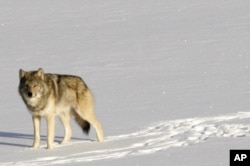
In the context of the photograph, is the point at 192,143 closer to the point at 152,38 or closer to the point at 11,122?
the point at 11,122

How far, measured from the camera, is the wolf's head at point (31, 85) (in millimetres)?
8883

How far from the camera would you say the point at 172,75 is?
14.7 meters

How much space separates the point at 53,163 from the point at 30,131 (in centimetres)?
255

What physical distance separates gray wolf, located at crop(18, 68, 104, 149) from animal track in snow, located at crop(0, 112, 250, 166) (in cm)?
53

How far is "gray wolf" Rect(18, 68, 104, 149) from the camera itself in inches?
352

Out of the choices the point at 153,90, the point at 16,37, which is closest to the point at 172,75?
the point at 153,90

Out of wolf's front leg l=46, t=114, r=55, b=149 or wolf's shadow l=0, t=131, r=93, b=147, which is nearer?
wolf's front leg l=46, t=114, r=55, b=149

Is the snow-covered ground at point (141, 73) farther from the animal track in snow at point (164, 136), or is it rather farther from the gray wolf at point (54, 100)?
the gray wolf at point (54, 100)

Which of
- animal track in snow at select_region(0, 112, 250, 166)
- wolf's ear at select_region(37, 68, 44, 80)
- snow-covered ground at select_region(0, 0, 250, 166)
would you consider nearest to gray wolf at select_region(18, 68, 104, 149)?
wolf's ear at select_region(37, 68, 44, 80)

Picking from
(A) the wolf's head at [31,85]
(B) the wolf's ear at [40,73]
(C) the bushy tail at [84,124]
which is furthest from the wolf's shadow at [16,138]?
(B) the wolf's ear at [40,73]

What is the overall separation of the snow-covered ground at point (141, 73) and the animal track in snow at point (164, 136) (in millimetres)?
14

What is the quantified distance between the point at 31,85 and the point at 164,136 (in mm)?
1873

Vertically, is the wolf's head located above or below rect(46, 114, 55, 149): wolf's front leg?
above

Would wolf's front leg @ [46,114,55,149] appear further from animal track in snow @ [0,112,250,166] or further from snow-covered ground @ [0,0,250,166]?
animal track in snow @ [0,112,250,166]
